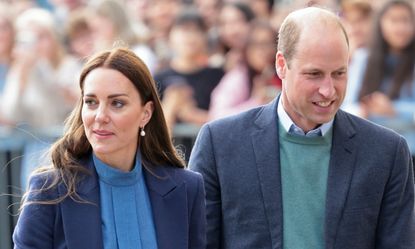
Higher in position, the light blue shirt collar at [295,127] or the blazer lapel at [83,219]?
the light blue shirt collar at [295,127]

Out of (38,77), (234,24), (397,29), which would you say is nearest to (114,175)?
(397,29)

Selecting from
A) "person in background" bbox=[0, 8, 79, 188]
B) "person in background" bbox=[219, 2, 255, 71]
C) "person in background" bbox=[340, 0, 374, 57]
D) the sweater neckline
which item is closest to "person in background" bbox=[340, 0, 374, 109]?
"person in background" bbox=[340, 0, 374, 57]

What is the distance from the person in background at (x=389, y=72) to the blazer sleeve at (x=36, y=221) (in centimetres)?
444

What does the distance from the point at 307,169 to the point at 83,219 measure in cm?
96

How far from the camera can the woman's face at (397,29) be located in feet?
29.4

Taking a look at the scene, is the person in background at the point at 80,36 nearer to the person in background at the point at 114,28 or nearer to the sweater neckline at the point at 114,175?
the person in background at the point at 114,28

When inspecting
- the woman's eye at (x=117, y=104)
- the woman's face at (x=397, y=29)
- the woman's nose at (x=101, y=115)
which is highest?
the woman's eye at (x=117, y=104)

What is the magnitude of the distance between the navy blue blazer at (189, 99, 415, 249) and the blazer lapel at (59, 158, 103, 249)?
558mm

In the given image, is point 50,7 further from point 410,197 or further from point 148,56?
point 410,197

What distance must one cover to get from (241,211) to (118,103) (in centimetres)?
70

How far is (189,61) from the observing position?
9.80m

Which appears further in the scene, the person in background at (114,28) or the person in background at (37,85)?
the person in background at (114,28)

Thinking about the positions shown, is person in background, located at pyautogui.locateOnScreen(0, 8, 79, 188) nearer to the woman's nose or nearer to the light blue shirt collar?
the light blue shirt collar

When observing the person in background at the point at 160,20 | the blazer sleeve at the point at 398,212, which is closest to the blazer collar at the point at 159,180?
the blazer sleeve at the point at 398,212
